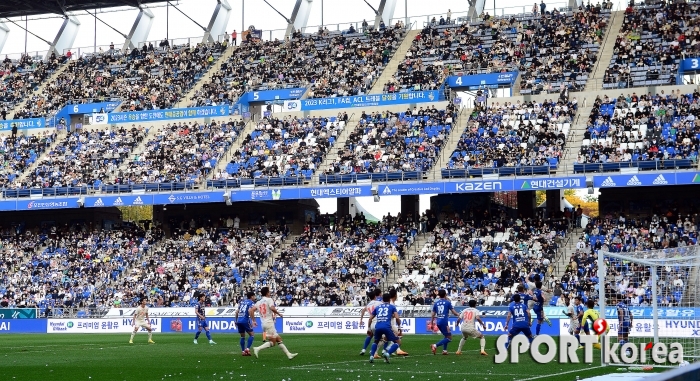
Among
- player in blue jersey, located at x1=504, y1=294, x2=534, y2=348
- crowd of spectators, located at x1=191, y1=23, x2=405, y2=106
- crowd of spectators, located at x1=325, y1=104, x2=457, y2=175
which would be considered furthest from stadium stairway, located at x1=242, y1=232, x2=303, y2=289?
player in blue jersey, located at x1=504, y1=294, x2=534, y2=348

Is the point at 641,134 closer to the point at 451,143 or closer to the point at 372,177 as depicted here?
the point at 451,143

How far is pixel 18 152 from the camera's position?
61688 millimetres

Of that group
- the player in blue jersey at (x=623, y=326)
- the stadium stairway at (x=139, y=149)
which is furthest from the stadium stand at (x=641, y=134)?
the stadium stairway at (x=139, y=149)

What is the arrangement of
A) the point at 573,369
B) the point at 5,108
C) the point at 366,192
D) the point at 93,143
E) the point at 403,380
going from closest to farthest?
the point at 403,380, the point at 573,369, the point at 366,192, the point at 93,143, the point at 5,108

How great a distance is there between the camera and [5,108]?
66.9m

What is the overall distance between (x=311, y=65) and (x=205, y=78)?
772 cm

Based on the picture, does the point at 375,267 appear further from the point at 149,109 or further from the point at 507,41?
the point at 149,109

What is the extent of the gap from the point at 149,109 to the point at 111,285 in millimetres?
14725

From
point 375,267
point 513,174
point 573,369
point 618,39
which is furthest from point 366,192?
point 573,369

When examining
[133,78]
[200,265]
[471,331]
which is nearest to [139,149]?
[133,78]

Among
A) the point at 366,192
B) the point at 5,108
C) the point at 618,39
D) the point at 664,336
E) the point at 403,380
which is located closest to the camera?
the point at 403,380

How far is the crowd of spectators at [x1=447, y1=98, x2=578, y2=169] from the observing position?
4803 cm

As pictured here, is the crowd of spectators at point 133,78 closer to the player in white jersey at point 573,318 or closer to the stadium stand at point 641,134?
the stadium stand at point 641,134

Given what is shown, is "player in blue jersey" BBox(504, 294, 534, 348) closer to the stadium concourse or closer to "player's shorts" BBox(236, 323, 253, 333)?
"player's shorts" BBox(236, 323, 253, 333)
